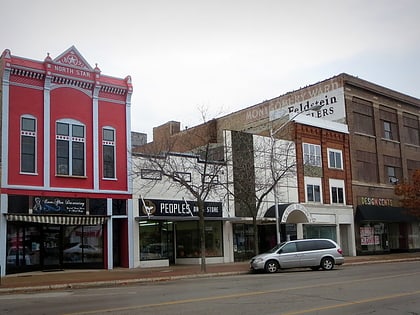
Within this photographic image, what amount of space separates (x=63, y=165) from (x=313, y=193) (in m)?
19.8

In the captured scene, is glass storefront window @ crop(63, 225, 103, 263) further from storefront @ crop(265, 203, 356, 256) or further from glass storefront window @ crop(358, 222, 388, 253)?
glass storefront window @ crop(358, 222, 388, 253)

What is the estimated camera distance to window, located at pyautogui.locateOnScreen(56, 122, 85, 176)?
88.5ft

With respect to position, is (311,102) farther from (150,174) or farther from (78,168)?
(78,168)

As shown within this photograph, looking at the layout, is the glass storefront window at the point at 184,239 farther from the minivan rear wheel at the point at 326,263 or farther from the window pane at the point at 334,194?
the window pane at the point at 334,194

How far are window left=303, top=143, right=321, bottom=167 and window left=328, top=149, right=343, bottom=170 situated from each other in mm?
1332

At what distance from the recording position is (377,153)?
44500 millimetres

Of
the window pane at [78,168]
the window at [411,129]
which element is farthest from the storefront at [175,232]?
the window at [411,129]

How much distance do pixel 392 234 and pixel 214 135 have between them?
18.4 m

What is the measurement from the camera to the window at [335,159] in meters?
40.8

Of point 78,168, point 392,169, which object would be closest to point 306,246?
point 78,168

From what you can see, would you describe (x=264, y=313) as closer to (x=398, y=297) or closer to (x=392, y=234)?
(x=398, y=297)

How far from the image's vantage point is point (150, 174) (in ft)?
98.2

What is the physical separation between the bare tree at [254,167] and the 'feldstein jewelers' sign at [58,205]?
31.0 ft

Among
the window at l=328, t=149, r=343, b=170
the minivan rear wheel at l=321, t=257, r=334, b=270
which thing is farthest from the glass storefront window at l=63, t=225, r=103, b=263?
the window at l=328, t=149, r=343, b=170
